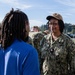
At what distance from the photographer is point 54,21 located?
589cm

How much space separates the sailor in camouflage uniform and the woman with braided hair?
2728 mm

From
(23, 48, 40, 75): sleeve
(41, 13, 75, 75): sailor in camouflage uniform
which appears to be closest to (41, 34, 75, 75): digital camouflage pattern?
(41, 13, 75, 75): sailor in camouflage uniform

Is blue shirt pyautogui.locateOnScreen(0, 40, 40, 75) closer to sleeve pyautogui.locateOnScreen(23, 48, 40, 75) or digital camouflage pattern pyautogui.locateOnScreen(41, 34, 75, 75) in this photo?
sleeve pyautogui.locateOnScreen(23, 48, 40, 75)

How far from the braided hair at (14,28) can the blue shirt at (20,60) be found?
0.19 ft

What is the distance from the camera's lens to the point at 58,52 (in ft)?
18.6

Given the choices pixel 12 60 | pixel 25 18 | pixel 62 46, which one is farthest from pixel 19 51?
pixel 62 46

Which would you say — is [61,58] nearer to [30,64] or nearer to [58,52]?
[58,52]

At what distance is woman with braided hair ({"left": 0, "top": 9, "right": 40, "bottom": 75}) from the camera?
2.84 meters

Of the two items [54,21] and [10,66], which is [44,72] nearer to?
[54,21]

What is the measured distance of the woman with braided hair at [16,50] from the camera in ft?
9.31

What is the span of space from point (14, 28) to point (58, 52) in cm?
281

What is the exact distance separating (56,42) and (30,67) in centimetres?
300

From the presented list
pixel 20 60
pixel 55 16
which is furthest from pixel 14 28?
pixel 55 16

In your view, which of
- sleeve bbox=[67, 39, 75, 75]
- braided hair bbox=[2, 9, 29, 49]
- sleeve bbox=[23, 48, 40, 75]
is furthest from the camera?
sleeve bbox=[67, 39, 75, 75]
